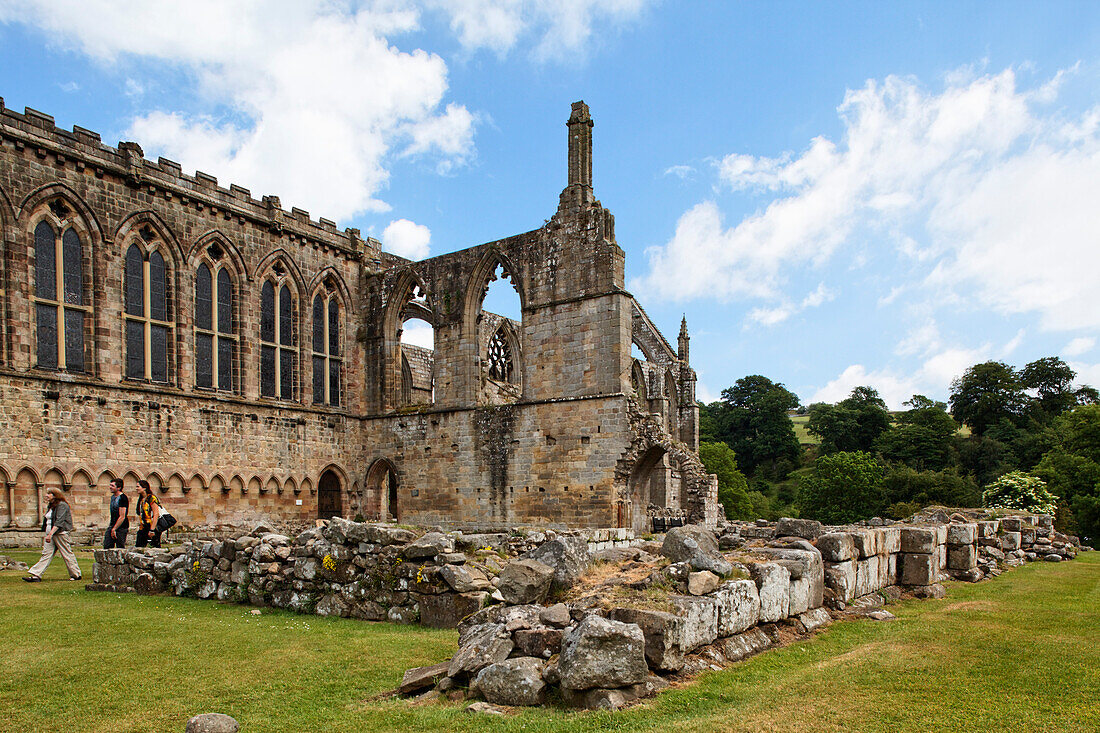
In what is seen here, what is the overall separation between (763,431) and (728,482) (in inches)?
758

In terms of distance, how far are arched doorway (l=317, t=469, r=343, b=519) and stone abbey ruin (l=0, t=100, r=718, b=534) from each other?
7cm

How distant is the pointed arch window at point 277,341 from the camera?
22.5m

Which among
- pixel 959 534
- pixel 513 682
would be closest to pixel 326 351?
pixel 959 534

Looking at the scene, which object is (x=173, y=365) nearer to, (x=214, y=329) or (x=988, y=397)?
(x=214, y=329)

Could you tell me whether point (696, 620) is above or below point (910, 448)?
above

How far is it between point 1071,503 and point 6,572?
33453mm

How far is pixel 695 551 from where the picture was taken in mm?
7066

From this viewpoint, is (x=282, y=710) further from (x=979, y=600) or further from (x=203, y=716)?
(x=979, y=600)

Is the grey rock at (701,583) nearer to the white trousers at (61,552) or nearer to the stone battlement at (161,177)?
the white trousers at (61,552)

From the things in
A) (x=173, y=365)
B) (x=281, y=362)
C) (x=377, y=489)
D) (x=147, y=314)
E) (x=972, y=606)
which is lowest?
(x=377, y=489)

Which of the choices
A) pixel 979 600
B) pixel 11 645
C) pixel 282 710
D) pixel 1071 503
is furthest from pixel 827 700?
pixel 1071 503

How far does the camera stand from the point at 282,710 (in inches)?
200

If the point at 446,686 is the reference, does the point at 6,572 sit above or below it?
below

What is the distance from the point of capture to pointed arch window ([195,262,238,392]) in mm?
20859
